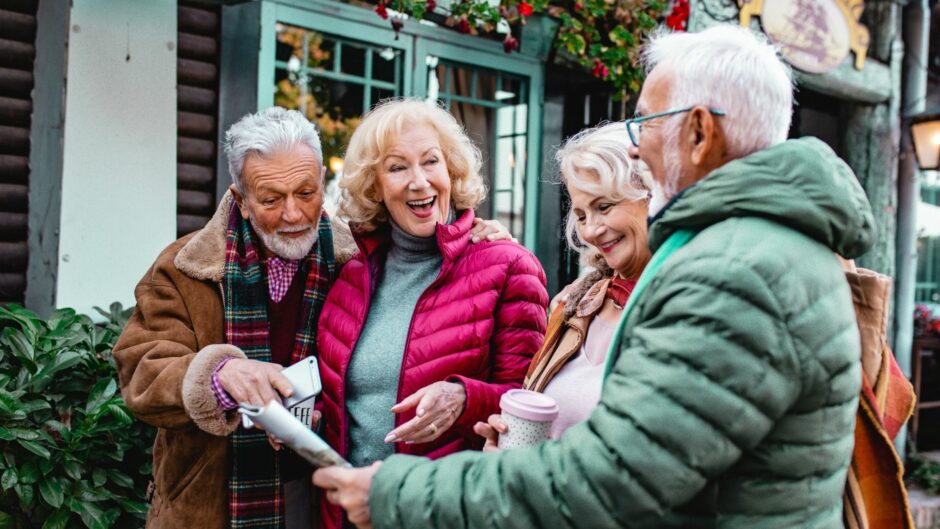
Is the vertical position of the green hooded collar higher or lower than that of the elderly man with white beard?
higher

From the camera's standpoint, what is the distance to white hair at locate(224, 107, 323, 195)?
2.28 meters

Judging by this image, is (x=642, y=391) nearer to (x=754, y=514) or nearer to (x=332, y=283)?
(x=754, y=514)

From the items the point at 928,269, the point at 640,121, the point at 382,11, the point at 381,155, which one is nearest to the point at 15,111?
the point at 382,11

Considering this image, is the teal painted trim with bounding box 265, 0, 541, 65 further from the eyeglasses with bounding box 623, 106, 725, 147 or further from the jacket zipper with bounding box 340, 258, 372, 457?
the eyeglasses with bounding box 623, 106, 725, 147

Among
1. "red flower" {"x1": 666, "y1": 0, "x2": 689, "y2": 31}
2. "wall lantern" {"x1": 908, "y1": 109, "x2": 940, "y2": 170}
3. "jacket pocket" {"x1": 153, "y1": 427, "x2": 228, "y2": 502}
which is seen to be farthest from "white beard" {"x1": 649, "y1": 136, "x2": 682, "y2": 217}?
"wall lantern" {"x1": 908, "y1": 109, "x2": 940, "y2": 170}

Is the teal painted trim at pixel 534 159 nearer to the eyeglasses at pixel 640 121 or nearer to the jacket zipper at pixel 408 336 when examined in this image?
the jacket zipper at pixel 408 336

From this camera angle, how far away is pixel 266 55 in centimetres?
380

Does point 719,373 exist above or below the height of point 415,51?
below

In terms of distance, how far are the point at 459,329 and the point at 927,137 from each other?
546 cm

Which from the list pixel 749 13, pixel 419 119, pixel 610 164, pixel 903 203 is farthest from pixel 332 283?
pixel 903 203

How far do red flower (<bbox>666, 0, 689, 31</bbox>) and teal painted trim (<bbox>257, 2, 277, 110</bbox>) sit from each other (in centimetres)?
228

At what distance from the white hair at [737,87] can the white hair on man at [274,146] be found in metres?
1.24

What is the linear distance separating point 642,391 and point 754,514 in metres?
0.27

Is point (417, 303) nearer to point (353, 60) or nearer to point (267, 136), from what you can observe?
point (267, 136)
